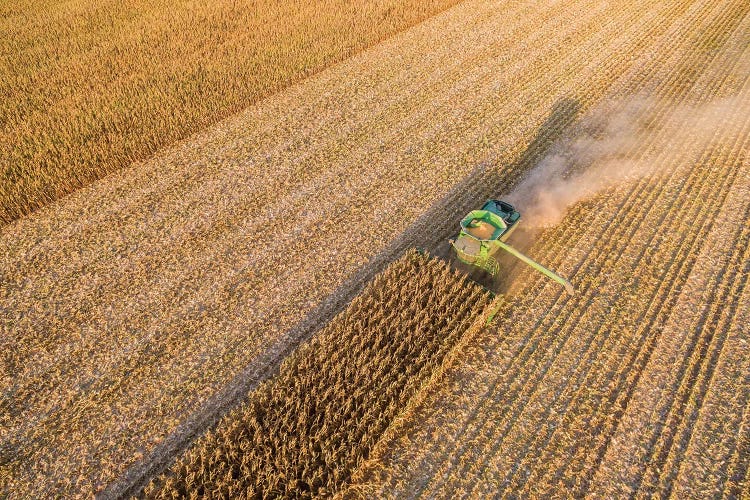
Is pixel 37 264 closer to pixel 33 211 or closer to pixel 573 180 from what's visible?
pixel 33 211

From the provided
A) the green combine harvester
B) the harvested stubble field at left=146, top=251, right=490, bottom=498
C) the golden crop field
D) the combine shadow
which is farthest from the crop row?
the golden crop field

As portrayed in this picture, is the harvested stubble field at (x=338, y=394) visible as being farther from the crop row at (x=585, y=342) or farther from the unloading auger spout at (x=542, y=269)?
the unloading auger spout at (x=542, y=269)

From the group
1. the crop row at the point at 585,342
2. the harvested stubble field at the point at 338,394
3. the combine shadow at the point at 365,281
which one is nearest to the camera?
the harvested stubble field at the point at 338,394

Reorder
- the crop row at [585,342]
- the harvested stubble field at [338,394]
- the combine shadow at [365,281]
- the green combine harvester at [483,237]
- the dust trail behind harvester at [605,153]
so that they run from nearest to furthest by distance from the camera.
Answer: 1. the harvested stubble field at [338,394]
2. the crop row at [585,342]
3. the combine shadow at [365,281]
4. the green combine harvester at [483,237]
5. the dust trail behind harvester at [605,153]

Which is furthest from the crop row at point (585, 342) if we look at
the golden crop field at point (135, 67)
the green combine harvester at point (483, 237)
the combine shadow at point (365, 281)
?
the golden crop field at point (135, 67)

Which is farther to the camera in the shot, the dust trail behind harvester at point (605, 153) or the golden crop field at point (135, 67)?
the golden crop field at point (135, 67)

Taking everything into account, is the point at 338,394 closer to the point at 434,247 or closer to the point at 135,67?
the point at 434,247

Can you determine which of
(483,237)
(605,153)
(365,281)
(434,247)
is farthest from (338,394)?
(605,153)
